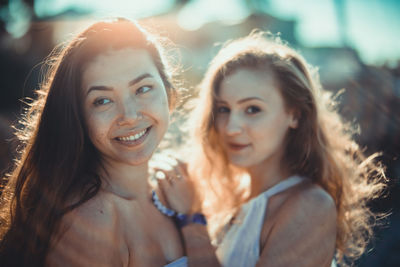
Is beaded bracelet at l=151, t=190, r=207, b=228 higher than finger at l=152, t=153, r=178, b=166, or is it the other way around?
finger at l=152, t=153, r=178, b=166

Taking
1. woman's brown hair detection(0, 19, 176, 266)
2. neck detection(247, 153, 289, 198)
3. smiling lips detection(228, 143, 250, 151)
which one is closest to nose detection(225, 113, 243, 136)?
smiling lips detection(228, 143, 250, 151)

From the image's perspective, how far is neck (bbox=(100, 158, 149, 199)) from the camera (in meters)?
1.84

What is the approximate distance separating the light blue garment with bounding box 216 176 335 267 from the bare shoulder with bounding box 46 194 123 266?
2.70 feet

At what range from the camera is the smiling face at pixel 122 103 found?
1.62 meters

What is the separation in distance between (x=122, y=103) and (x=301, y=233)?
4.15ft

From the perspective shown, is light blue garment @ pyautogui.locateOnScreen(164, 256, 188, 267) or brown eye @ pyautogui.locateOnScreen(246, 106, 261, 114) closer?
light blue garment @ pyautogui.locateOnScreen(164, 256, 188, 267)

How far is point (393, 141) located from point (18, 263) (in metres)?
5.84

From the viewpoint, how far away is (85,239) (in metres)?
1.43

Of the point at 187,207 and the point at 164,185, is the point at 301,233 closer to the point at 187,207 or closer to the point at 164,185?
the point at 187,207

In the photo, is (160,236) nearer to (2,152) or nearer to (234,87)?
(234,87)

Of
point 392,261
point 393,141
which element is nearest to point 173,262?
point 392,261

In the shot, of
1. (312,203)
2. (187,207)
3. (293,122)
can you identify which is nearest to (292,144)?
(293,122)

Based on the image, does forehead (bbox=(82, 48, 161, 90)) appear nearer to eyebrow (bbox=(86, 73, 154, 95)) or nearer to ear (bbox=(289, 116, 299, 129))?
eyebrow (bbox=(86, 73, 154, 95))

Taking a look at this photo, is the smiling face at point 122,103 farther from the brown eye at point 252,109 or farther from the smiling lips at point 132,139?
the brown eye at point 252,109
